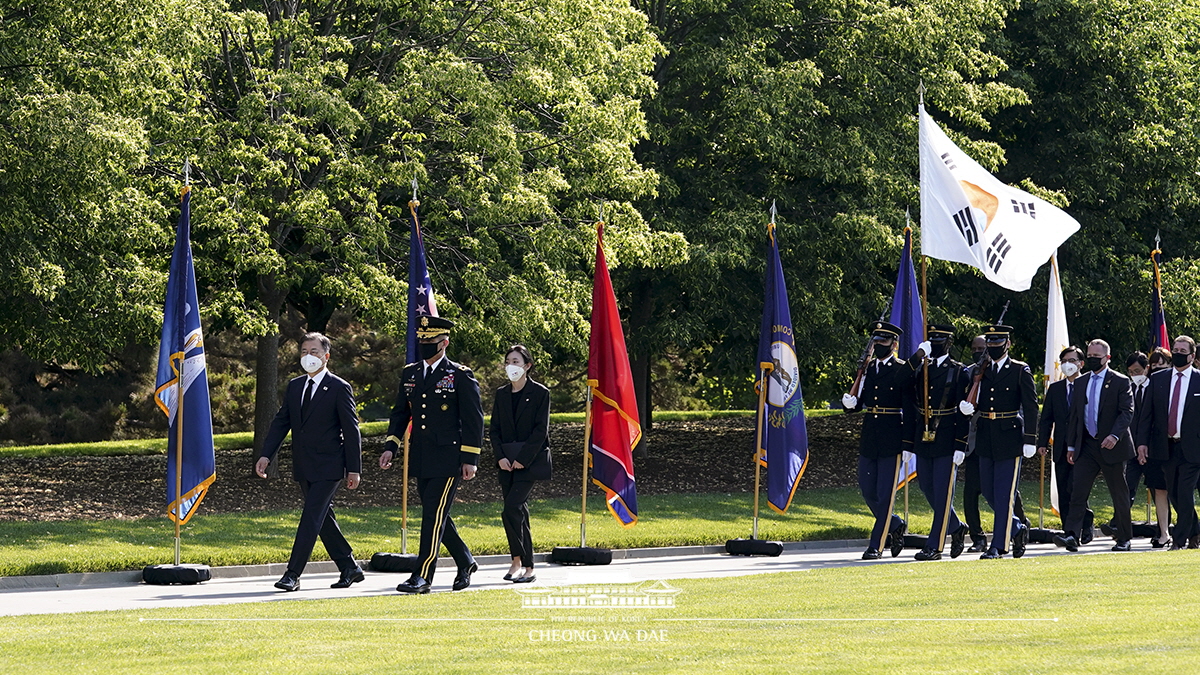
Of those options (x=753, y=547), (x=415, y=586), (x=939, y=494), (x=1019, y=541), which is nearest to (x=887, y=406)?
(x=939, y=494)

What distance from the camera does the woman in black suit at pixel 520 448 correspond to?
1233 cm

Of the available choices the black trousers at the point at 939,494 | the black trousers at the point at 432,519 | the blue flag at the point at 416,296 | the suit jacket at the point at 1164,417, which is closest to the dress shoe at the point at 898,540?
the black trousers at the point at 939,494

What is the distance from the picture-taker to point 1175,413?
15.7m

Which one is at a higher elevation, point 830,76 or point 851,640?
point 830,76

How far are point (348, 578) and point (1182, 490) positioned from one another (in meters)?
8.81

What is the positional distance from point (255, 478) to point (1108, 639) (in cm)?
1682

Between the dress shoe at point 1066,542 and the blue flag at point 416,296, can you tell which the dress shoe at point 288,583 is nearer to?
the blue flag at point 416,296

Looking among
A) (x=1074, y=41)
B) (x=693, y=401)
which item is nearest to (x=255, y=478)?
(x=1074, y=41)

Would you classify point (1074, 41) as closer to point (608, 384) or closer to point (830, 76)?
point (830, 76)

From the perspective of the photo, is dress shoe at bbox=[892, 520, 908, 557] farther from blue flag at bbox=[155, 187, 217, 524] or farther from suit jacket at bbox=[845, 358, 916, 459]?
blue flag at bbox=[155, 187, 217, 524]

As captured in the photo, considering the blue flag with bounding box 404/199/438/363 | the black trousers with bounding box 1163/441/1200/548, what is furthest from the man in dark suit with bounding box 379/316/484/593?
the black trousers with bounding box 1163/441/1200/548

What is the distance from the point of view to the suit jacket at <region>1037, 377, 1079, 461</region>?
16469 mm

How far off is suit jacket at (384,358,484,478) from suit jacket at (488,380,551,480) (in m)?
0.62

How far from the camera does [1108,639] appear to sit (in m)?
7.54
